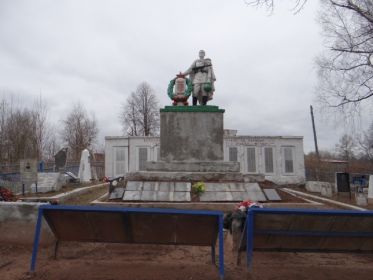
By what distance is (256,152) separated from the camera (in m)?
23.3

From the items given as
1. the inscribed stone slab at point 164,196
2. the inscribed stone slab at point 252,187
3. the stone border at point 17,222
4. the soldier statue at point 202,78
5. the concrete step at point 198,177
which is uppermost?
the soldier statue at point 202,78

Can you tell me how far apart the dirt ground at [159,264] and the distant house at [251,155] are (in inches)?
707

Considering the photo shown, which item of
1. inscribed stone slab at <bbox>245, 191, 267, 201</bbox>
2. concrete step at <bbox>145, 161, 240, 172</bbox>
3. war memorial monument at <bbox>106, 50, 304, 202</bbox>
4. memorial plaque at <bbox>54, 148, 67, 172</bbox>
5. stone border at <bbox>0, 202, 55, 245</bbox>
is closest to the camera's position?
stone border at <bbox>0, 202, 55, 245</bbox>

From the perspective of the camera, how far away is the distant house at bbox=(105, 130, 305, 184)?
23.2m

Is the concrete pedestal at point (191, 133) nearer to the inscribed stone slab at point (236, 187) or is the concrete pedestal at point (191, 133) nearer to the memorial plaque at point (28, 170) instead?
the inscribed stone slab at point (236, 187)

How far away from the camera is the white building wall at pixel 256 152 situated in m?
23.2

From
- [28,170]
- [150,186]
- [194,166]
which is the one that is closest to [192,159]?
[194,166]

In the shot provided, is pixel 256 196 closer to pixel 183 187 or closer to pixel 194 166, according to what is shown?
pixel 183 187

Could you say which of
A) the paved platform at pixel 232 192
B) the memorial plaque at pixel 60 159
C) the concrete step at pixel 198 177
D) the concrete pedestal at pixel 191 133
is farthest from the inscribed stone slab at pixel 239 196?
the memorial plaque at pixel 60 159

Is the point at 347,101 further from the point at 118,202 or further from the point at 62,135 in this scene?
the point at 62,135

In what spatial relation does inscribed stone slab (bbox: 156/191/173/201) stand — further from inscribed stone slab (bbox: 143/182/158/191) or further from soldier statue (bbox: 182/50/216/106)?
soldier statue (bbox: 182/50/216/106)

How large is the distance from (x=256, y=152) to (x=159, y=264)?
19636 millimetres

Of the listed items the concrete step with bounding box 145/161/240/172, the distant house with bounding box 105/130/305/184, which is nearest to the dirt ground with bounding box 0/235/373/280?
the concrete step with bounding box 145/161/240/172

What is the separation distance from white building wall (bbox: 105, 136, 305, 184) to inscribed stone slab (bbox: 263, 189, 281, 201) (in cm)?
1474
